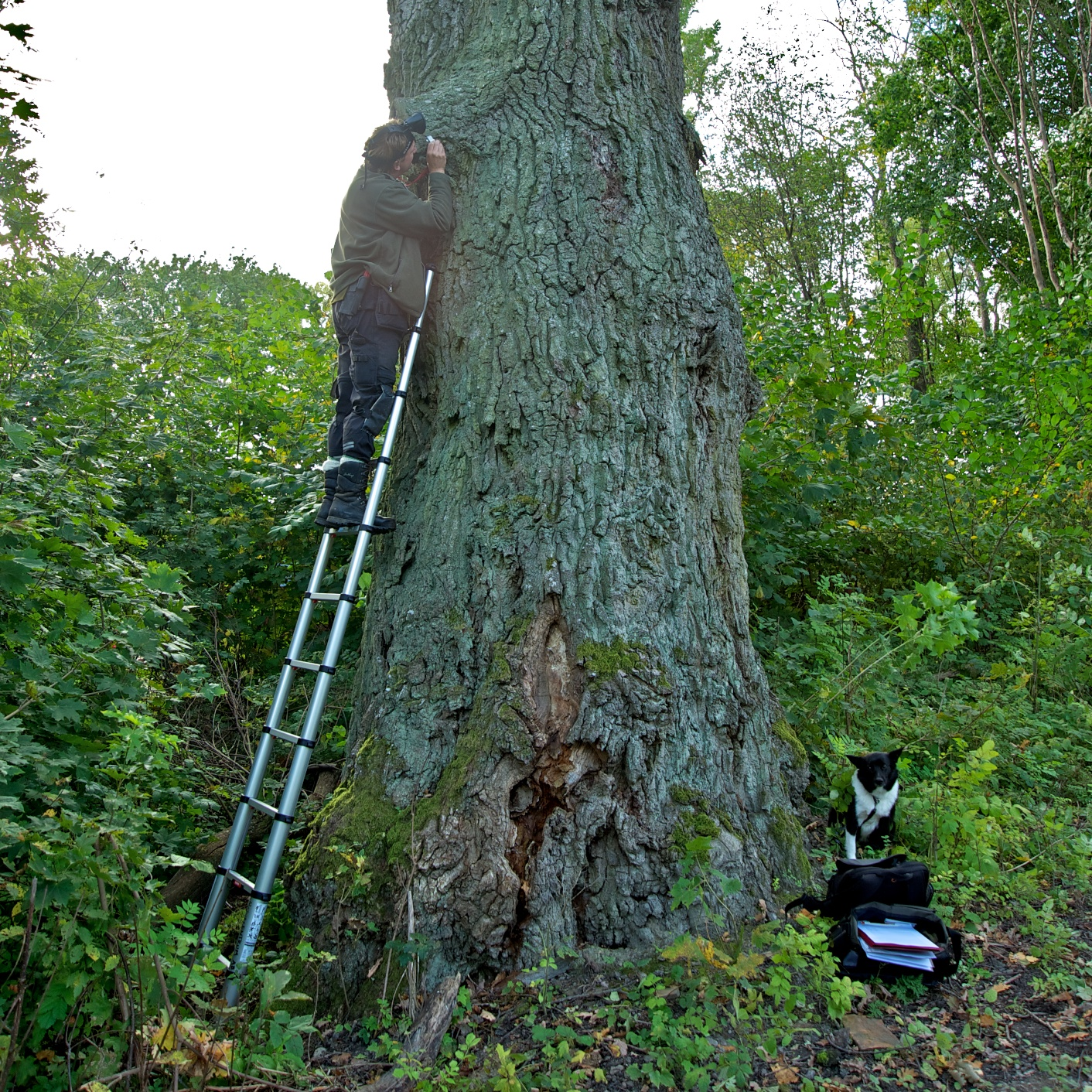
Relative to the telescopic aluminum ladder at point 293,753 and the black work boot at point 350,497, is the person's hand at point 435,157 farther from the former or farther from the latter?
the black work boot at point 350,497

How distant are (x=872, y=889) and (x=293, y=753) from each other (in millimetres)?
2069

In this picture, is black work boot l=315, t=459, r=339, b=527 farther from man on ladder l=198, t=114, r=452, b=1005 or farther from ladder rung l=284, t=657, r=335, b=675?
ladder rung l=284, t=657, r=335, b=675

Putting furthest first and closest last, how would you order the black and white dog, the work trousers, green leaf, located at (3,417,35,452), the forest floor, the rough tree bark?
the work trousers → the black and white dog → green leaf, located at (3,417,35,452) → the rough tree bark → the forest floor

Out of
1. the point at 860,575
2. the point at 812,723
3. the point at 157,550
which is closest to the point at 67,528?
the point at 157,550

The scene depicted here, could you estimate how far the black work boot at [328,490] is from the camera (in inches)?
136

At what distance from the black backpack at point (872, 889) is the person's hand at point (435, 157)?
319 centimetres

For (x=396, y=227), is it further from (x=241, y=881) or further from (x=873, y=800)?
(x=873, y=800)

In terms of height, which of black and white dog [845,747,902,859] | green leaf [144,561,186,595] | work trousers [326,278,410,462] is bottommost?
black and white dog [845,747,902,859]

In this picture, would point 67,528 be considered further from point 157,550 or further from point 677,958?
point 677,958

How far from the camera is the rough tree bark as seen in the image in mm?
2580

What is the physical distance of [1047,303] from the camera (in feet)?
32.7

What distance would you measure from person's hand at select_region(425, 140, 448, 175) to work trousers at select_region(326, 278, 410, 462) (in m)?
0.56

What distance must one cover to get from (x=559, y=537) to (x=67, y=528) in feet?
6.10

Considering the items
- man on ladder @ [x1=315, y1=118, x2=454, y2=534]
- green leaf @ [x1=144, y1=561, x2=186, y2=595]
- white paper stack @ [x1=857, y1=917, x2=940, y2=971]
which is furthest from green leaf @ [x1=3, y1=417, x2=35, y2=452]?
white paper stack @ [x1=857, y1=917, x2=940, y2=971]
